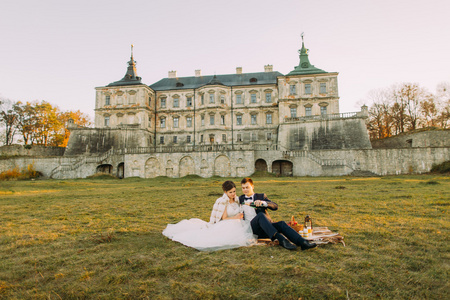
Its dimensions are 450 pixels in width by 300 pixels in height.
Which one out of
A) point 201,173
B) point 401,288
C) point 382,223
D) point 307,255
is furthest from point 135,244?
point 201,173

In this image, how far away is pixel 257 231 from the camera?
6469 millimetres

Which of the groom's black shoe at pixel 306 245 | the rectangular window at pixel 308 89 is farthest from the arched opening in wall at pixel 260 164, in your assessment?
the groom's black shoe at pixel 306 245

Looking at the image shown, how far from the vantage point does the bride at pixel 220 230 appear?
19.9 ft

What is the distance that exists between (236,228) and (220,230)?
36 centimetres

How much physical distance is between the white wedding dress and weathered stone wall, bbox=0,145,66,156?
48.3 metres

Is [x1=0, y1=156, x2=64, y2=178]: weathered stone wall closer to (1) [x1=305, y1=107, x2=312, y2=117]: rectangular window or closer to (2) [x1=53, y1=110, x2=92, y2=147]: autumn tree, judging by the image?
(2) [x1=53, y1=110, x2=92, y2=147]: autumn tree

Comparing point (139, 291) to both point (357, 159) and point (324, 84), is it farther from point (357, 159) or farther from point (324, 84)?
point (324, 84)

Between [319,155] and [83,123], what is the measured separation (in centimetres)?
4905

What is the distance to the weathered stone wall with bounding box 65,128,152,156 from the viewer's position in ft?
154

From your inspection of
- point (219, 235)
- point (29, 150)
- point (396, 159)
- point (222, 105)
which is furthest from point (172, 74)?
point (219, 235)

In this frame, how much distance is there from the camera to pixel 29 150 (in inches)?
1802

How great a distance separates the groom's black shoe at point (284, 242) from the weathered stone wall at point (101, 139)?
46.0m

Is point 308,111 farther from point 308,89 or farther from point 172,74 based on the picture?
point 172,74

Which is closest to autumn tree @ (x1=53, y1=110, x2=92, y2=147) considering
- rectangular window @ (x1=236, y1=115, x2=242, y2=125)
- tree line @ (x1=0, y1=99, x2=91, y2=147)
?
tree line @ (x1=0, y1=99, x2=91, y2=147)
